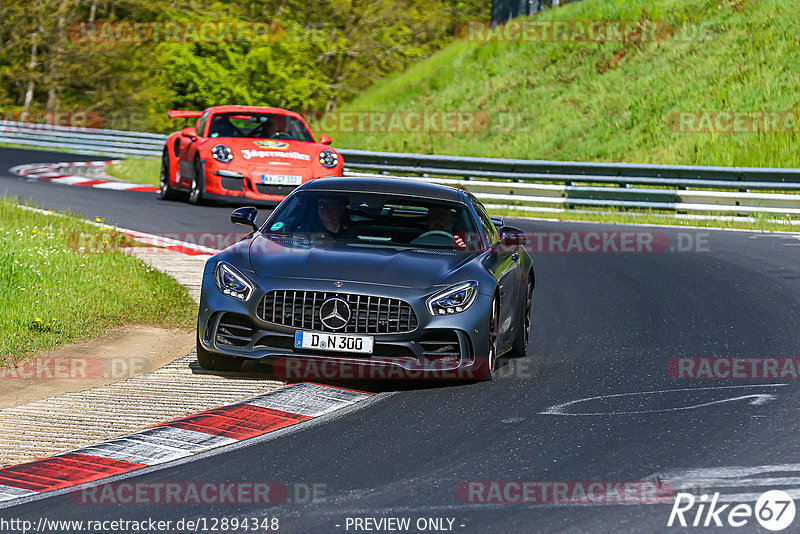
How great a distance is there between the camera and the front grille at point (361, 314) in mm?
7605

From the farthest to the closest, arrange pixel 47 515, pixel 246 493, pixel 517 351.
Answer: pixel 517 351 → pixel 246 493 → pixel 47 515

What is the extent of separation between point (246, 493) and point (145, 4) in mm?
48463

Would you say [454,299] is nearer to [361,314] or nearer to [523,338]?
[361,314]

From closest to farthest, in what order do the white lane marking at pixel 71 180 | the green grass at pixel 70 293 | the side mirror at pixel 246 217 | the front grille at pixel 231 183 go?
the side mirror at pixel 246 217, the green grass at pixel 70 293, the front grille at pixel 231 183, the white lane marking at pixel 71 180

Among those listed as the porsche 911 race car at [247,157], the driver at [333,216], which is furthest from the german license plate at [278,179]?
the driver at [333,216]

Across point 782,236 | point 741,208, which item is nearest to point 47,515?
point 782,236

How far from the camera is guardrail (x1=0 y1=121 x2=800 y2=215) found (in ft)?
67.4

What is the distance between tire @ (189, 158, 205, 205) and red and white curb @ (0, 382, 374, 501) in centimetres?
1164

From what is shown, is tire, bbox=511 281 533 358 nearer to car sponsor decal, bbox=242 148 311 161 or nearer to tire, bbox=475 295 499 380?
tire, bbox=475 295 499 380

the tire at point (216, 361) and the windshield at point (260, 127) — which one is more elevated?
the windshield at point (260, 127)

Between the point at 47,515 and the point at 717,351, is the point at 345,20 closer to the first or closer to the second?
the point at 717,351

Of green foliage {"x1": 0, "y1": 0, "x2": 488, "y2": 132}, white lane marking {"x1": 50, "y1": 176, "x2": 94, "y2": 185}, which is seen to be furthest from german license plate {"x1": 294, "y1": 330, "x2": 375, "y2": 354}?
green foliage {"x1": 0, "y1": 0, "x2": 488, "y2": 132}

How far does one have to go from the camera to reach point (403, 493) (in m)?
5.39

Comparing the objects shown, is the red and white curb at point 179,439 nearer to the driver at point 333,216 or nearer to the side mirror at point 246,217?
the driver at point 333,216
